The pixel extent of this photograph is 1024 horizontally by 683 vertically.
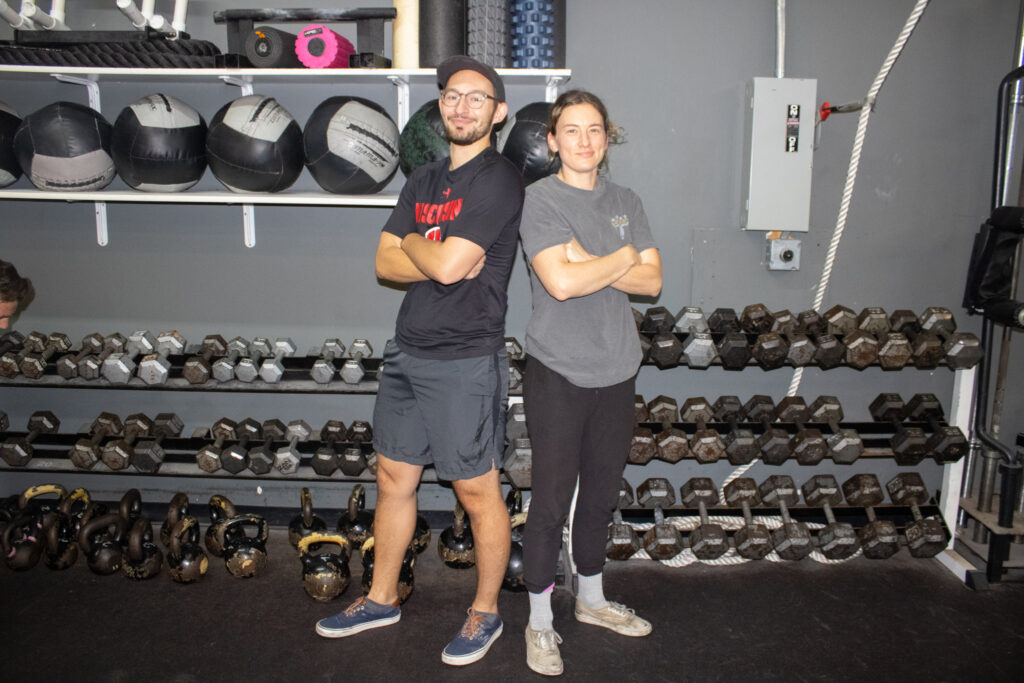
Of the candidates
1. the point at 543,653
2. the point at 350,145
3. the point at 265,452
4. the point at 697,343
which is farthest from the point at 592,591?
the point at 350,145

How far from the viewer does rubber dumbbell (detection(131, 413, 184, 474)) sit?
256 centimetres

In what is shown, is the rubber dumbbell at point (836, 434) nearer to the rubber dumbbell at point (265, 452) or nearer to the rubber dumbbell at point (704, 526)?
the rubber dumbbell at point (704, 526)

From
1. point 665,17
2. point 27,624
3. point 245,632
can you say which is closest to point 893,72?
point 665,17

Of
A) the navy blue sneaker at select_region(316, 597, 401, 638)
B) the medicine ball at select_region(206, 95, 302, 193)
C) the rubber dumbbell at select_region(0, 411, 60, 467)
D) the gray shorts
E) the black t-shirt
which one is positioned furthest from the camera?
the rubber dumbbell at select_region(0, 411, 60, 467)

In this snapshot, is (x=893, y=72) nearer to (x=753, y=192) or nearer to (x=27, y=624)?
(x=753, y=192)

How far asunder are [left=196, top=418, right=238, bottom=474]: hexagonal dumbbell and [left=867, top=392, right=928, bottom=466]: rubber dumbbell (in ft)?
8.15

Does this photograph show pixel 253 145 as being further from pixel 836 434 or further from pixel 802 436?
pixel 836 434

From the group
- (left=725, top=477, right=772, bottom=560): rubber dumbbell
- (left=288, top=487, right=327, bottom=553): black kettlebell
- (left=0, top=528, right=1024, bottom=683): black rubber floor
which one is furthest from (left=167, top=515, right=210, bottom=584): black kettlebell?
(left=725, top=477, right=772, bottom=560): rubber dumbbell

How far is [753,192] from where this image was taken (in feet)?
8.37

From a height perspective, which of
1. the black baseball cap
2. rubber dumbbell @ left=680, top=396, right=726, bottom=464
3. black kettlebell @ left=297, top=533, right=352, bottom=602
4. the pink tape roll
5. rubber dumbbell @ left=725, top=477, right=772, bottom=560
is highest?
the pink tape roll

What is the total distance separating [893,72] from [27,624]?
3.59m

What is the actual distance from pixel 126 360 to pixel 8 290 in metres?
0.43

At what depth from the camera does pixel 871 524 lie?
8.19 ft

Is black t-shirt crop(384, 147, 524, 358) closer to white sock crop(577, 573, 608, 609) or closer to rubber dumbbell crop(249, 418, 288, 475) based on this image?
white sock crop(577, 573, 608, 609)
